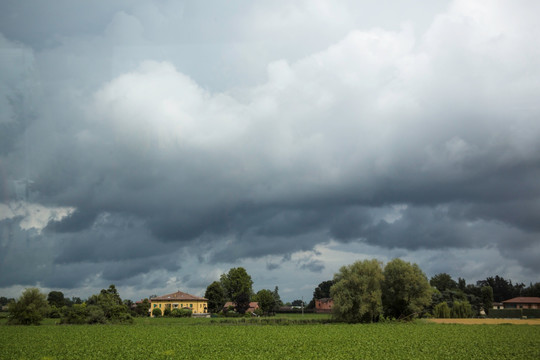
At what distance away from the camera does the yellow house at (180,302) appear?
127 m

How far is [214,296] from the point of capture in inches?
5482

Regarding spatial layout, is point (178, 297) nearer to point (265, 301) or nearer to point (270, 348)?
point (265, 301)

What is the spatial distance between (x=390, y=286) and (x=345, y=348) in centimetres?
4955

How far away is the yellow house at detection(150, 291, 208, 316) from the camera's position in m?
127

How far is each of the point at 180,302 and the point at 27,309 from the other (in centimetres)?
6000

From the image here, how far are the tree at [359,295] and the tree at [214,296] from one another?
70.7 m

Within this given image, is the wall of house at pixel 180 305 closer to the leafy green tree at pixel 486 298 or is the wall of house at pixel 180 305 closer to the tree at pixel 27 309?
the tree at pixel 27 309

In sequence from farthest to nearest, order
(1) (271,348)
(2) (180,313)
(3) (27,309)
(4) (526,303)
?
(4) (526,303)
(2) (180,313)
(3) (27,309)
(1) (271,348)

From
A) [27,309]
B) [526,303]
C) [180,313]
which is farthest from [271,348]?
[526,303]

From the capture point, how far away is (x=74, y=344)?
37188mm

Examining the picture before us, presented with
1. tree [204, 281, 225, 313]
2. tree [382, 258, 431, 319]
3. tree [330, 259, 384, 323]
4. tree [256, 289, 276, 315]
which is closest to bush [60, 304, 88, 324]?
tree [330, 259, 384, 323]

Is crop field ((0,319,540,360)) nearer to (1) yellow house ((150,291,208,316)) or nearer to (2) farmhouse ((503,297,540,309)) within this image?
(1) yellow house ((150,291,208,316))

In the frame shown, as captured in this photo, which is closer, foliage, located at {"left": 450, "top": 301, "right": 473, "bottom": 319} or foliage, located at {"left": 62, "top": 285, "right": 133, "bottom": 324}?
foliage, located at {"left": 62, "top": 285, "right": 133, "bottom": 324}

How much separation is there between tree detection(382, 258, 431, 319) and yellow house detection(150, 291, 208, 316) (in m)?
67.3
